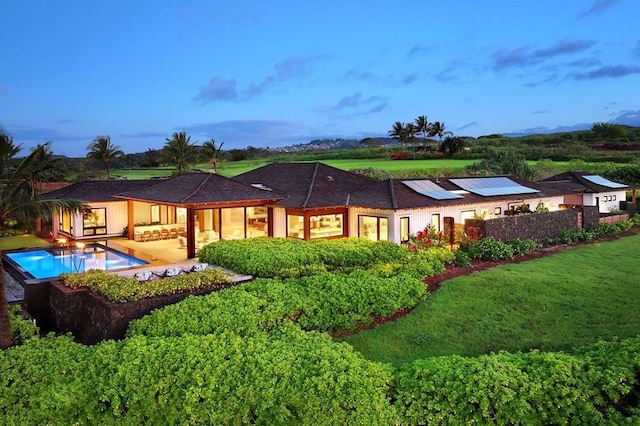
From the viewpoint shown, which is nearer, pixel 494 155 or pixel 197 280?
pixel 197 280

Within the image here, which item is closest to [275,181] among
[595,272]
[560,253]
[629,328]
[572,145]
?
[560,253]

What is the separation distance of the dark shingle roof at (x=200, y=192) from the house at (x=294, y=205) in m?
0.05

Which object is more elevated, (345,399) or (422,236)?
(422,236)

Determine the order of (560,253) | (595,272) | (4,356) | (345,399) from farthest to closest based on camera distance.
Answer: (560,253) < (595,272) < (4,356) < (345,399)

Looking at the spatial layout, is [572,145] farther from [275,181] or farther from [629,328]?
[629,328]

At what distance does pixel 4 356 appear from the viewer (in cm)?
806

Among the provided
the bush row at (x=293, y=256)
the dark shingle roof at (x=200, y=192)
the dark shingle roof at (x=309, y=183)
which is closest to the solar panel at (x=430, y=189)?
the dark shingle roof at (x=309, y=183)

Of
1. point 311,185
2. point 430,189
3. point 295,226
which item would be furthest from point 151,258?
point 430,189

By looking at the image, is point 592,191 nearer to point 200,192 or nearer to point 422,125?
point 200,192

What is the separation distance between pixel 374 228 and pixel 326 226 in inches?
87.7

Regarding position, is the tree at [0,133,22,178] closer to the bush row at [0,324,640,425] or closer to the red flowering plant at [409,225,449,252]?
the bush row at [0,324,640,425]

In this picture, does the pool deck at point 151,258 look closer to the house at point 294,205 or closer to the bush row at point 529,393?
the house at point 294,205

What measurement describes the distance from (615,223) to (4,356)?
27.9 meters

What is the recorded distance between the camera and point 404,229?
810 inches
